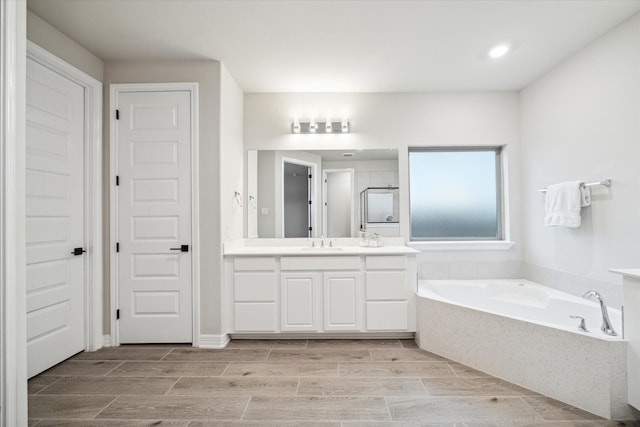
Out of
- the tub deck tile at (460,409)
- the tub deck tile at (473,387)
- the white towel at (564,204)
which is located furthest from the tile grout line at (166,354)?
the white towel at (564,204)

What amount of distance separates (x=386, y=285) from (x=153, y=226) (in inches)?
84.0

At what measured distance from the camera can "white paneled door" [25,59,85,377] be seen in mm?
2354

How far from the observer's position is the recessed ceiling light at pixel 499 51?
2.69 m

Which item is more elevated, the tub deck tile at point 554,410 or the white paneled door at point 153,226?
the white paneled door at point 153,226

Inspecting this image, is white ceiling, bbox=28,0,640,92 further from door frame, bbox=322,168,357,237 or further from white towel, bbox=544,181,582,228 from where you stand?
white towel, bbox=544,181,582,228

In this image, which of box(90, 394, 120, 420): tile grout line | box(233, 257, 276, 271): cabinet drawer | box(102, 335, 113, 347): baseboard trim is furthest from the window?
box(102, 335, 113, 347): baseboard trim

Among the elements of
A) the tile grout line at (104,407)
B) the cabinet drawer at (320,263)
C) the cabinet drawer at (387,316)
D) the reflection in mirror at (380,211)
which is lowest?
the tile grout line at (104,407)

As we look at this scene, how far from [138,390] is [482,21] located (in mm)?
3440

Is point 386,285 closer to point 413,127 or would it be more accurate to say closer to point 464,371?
point 464,371

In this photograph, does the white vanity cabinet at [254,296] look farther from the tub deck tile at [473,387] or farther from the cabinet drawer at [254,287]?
the tub deck tile at [473,387]

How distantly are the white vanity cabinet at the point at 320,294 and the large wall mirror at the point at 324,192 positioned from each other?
63 cm

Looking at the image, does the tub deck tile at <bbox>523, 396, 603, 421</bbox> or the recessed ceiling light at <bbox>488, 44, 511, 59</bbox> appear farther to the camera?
the recessed ceiling light at <bbox>488, 44, 511, 59</bbox>

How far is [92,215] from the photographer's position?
2855 mm

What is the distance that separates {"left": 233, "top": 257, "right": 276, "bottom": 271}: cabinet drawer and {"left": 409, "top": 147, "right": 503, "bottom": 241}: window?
1.67m
